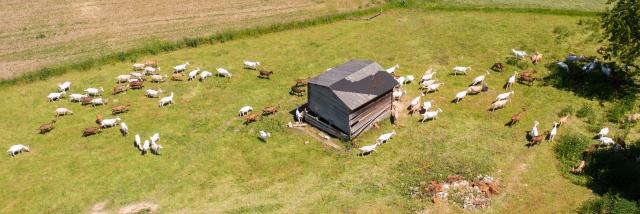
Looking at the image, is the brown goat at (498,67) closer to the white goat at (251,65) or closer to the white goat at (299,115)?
the white goat at (299,115)

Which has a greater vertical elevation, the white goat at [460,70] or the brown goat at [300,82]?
the white goat at [460,70]

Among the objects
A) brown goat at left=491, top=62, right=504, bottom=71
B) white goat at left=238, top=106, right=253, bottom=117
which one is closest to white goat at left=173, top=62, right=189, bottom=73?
white goat at left=238, top=106, right=253, bottom=117

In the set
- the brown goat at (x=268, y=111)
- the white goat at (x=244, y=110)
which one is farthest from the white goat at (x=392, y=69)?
the white goat at (x=244, y=110)

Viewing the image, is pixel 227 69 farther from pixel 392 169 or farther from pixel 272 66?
pixel 392 169

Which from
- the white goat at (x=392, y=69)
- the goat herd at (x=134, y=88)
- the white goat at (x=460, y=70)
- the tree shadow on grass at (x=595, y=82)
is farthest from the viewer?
the white goat at (x=392, y=69)

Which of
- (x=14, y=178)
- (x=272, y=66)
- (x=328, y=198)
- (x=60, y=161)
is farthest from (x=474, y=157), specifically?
(x=14, y=178)

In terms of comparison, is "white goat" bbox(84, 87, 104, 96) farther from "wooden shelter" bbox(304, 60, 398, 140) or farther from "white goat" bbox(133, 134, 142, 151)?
"wooden shelter" bbox(304, 60, 398, 140)

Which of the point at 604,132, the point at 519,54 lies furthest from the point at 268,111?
the point at 519,54

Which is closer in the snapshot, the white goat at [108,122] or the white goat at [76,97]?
the white goat at [108,122]
